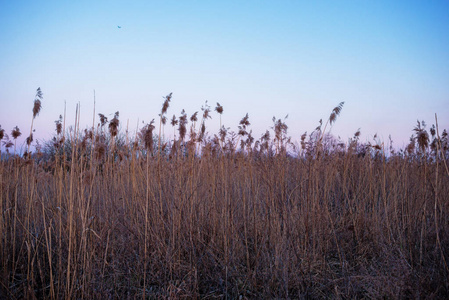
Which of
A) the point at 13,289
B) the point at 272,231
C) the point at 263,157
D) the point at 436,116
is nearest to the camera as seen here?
the point at 436,116

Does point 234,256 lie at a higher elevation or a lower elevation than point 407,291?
higher

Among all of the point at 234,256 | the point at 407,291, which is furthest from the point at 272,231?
the point at 407,291

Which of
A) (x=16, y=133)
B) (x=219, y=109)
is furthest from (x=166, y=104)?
(x=16, y=133)

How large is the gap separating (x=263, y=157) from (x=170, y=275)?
5.26ft

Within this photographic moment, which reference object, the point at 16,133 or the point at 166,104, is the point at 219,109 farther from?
the point at 16,133

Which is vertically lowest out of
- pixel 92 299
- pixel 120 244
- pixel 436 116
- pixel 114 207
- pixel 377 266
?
pixel 92 299

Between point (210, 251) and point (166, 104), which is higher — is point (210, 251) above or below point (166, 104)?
below

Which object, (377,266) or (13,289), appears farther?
(377,266)

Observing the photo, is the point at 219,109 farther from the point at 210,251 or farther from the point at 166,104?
the point at 210,251

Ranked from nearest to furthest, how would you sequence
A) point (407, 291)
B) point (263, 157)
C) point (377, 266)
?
point (407, 291) < point (377, 266) < point (263, 157)

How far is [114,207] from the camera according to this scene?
3473 millimetres

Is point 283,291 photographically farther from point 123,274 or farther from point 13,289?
point 13,289

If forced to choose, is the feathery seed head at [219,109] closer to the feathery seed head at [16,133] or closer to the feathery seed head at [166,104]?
the feathery seed head at [166,104]

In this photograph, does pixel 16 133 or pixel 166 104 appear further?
pixel 16 133
